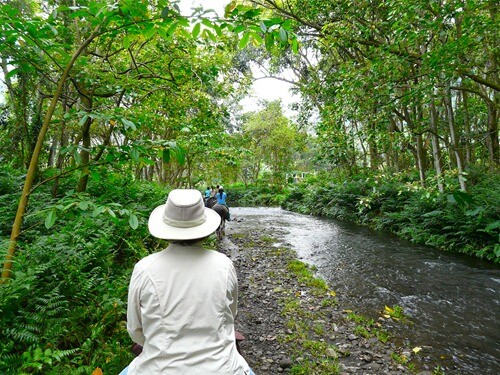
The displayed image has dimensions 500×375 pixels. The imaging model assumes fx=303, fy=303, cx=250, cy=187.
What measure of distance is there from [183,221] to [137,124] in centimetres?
249

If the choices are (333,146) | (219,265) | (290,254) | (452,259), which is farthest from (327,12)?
(219,265)

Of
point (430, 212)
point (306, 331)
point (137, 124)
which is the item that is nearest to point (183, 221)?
point (137, 124)

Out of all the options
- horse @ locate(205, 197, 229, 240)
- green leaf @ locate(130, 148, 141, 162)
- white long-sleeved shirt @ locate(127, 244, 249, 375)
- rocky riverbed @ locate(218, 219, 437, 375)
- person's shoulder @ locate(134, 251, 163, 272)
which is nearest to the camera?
white long-sleeved shirt @ locate(127, 244, 249, 375)

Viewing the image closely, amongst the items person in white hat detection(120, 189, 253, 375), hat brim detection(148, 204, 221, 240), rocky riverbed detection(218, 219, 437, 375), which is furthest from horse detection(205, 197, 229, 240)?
person in white hat detection(120, 189, 253, 375)

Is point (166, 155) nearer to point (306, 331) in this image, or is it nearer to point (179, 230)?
point (179, 230)

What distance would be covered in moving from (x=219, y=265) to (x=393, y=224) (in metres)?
13.7

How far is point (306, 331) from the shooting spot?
505 cm

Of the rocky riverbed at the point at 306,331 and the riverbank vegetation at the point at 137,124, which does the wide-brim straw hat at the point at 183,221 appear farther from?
the rocky riverbed at the point at 306,331

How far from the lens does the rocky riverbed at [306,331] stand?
4.16m

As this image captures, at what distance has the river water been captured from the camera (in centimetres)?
463

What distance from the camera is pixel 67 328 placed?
10.9 feet

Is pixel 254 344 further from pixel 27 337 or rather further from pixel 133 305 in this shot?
pixel 133 305

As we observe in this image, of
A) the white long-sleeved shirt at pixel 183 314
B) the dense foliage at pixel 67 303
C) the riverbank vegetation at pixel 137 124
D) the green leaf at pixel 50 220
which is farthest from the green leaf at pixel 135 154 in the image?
the white long-sleeved shirt at pixel 183 314

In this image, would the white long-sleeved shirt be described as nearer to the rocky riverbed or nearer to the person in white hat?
the person in white hat
